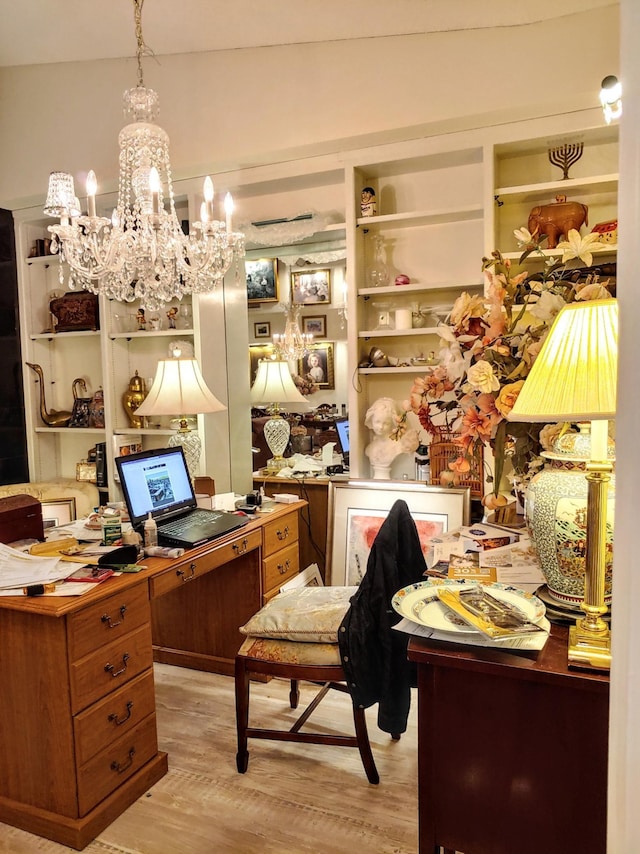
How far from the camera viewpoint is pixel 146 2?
106 inches

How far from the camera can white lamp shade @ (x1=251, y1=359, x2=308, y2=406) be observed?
3719 millimetres

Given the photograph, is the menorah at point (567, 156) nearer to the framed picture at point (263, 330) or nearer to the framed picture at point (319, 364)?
the framed picture at point (319, 364)

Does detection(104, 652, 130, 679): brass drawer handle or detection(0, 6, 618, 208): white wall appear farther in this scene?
detection(0, 6, 618, 208): white wall

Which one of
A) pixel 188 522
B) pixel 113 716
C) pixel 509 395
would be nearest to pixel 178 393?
pixel 188 522

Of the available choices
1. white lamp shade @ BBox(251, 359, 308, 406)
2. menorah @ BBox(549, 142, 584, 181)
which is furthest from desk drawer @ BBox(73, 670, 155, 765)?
menorah @ BBox(549, 142, 584, 181)

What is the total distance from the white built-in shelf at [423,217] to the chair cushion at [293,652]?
2.04 metres

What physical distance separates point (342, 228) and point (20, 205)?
7.04 feet

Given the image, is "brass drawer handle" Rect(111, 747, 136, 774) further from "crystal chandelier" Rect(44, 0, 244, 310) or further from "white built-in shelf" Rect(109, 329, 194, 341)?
"white built-in shelf" Rect(109, 329, 194, 341)

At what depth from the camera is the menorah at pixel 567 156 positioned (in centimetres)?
267

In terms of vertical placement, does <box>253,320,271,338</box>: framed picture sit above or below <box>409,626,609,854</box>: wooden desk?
above

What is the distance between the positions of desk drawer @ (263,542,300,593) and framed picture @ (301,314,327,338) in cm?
144

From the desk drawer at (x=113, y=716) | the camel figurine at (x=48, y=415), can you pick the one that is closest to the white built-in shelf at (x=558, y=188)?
the desk drawer at (x=113, y=716)

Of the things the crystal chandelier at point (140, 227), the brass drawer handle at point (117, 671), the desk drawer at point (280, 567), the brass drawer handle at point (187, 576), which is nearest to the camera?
the brass drawer handle at point (117, 671)

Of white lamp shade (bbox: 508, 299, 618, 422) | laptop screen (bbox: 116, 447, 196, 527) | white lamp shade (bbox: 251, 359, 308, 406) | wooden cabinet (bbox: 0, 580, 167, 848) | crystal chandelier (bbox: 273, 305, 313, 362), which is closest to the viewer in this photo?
white lamp shade (bbox: 508, 299, 618, 422)
